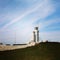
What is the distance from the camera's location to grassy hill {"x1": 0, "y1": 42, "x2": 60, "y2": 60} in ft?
24.7

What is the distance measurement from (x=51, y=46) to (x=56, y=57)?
569 millimetres

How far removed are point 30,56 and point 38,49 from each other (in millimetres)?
435

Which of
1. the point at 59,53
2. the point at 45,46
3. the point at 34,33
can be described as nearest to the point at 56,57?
the point at 59,53

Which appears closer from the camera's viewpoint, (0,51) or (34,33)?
(0,51)

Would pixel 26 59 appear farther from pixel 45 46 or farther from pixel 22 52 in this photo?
pixel 45 46

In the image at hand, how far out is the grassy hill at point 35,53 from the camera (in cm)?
752

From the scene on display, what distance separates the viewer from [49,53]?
7.85m

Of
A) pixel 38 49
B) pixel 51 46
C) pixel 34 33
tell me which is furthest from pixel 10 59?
pixel 34 33

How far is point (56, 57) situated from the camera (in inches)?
314

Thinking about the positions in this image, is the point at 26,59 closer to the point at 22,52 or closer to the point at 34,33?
the point at 22,52

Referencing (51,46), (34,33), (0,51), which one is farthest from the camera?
(34,33)

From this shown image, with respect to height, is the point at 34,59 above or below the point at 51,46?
below

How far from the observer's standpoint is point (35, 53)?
774 centimetres

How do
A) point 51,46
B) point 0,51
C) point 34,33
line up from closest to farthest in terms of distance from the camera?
point 0,51 → point 51,46 → point 34,33
